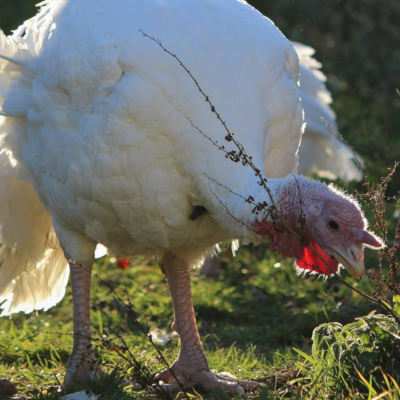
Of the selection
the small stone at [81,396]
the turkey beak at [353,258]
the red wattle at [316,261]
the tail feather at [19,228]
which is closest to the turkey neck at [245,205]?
the red wattle at [316,261]

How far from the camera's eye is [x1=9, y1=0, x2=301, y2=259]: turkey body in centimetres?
555

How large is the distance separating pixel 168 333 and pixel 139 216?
1.91 m

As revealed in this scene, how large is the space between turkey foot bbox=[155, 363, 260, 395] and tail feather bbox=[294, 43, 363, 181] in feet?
14.1

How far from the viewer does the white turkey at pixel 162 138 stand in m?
5.38

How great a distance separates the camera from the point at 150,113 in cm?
550

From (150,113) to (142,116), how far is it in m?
0.04

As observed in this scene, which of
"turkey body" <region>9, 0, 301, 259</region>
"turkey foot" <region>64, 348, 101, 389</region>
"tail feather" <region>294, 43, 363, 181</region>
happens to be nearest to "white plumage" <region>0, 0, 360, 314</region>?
"turkey body" <region>9, 0, 301, 259</region>

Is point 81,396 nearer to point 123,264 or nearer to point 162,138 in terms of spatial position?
point 162,138

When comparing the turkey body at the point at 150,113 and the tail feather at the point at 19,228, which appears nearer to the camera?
the turkey body at the point at 150,113

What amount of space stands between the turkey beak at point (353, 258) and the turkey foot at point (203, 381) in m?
0.92

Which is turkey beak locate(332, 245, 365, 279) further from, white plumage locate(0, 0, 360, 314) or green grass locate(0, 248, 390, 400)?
green grass locate(0, 248, 390, 400)

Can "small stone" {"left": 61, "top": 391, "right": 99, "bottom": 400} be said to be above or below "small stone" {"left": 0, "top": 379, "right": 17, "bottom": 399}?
above

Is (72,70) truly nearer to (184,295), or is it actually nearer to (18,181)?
(18,181)

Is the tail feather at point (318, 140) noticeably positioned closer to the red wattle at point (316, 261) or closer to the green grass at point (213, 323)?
the green grass at point (213, 323)
